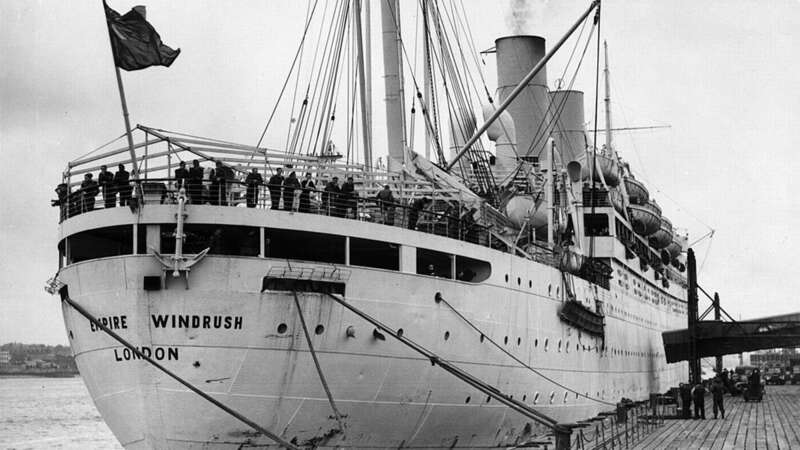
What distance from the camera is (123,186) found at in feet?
63.8

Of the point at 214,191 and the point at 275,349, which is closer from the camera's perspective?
the point at 275,349

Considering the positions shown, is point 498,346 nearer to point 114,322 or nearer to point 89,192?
point 114,322

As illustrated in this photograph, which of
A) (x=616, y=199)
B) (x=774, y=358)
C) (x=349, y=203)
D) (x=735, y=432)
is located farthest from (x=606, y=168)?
(x=774, y=358)

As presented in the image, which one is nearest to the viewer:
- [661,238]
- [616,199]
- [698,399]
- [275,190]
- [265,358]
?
[265,358]

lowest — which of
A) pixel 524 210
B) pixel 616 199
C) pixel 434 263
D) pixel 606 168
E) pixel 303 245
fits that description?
pixel 434 263

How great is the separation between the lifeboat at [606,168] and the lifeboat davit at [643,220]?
3861 mm

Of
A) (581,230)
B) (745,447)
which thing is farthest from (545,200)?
(745,447)

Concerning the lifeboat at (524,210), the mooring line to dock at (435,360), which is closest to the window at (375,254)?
the mooring line to dock at (435,360)

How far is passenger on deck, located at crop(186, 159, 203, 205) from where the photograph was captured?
1936 cm

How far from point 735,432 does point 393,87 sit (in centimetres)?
1259

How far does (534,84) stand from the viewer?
145 feet

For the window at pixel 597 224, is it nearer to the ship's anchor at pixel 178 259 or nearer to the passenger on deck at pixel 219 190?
the passenger on deck at pixel 219 190

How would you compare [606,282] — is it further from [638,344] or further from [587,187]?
[638,344]

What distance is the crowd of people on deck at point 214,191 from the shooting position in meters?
19.3
